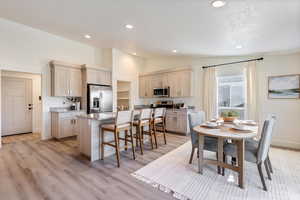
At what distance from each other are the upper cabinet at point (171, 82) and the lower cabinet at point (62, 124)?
286 cm

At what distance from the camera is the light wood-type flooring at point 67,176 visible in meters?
1.84

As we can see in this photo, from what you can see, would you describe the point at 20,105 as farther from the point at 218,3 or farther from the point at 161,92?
the point at 218,3

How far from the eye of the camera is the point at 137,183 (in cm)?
209

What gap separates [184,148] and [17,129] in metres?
5.51

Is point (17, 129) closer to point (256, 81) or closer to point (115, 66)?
point (115, 66)

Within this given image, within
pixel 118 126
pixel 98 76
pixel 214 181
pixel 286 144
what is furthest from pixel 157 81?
pixel 286 144

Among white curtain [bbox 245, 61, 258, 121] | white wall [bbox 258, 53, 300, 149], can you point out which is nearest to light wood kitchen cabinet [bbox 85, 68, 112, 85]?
white curtain [bbox 245, 61, 258, 121]

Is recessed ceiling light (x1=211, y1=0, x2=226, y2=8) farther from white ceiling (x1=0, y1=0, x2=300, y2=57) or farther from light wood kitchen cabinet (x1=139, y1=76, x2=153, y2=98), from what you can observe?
light wood kitchen cabinet (x1=139, y1=76, x2=153, y2=98)

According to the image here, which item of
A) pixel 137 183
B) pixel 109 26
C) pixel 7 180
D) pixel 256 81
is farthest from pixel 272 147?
pixel 7 180

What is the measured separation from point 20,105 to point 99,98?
9.06ft

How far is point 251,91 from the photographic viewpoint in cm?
411

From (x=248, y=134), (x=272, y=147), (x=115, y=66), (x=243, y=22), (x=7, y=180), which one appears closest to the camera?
(x=248, y=134)

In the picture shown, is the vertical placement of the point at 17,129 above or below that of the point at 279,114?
below

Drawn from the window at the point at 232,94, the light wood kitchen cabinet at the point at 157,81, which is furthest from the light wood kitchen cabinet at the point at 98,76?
the window at the point at 232,94
